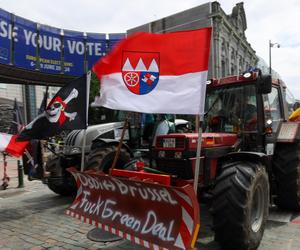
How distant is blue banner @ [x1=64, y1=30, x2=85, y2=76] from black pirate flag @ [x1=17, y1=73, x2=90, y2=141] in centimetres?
1622

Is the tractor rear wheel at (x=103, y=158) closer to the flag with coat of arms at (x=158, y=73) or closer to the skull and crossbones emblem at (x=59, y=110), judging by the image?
the skull and crossbones emblem at (x=59, y=110)

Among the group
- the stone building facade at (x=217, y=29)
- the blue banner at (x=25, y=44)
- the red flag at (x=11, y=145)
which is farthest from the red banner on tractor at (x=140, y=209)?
the stone building facade at (x=217, y=29)

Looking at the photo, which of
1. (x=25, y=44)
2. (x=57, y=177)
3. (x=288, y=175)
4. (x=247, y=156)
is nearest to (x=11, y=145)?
(x=57, y=177)

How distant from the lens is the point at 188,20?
43156 millimetres

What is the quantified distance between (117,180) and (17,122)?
206 inches

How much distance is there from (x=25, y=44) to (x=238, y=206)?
18.0 meters

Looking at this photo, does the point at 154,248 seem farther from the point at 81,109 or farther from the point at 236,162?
the point at 81,109

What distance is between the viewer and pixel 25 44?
65.8ft

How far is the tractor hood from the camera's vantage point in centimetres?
544

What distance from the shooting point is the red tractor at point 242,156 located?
15.4 ft

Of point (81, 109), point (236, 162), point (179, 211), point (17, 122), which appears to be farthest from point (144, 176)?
point (17, 122)

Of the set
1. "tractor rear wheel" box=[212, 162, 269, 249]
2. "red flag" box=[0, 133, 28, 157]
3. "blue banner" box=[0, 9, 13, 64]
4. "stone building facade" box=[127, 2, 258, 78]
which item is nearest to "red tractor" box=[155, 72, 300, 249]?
"tractor rear wheel" box=[212, 162, 269, 249]

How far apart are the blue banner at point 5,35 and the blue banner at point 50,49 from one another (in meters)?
2.38

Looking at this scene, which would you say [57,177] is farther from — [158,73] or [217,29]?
[217,29]
